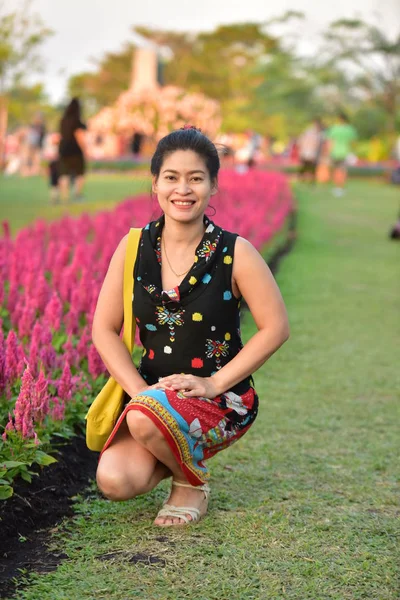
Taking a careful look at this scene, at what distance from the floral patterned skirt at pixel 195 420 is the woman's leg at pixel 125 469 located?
49mm

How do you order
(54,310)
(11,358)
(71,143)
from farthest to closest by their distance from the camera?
(71,143)
(54,310)
(11,358)

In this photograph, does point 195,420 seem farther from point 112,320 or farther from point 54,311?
point 54,311

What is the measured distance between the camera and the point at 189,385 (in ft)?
10.1

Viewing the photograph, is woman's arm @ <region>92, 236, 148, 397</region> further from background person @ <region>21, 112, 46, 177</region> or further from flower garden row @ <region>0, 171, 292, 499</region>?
background person @ <region>21, 112, 46, 177</region>

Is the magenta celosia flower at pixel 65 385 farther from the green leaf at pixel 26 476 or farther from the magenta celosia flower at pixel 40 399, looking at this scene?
the green leaf at pixel 26 476

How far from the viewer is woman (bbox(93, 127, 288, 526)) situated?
3139 millimetres

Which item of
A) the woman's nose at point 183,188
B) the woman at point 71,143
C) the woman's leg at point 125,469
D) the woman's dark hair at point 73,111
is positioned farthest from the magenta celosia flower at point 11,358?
the woman's dark hair at point 73,111

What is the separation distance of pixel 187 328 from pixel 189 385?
217mm

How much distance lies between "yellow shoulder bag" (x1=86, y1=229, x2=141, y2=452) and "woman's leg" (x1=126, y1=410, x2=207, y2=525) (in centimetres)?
18

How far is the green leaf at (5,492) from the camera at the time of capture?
9.83 ft

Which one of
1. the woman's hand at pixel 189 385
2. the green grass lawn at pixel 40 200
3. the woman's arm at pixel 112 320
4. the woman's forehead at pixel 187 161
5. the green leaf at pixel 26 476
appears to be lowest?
the green grass lawn at pixel 40 200

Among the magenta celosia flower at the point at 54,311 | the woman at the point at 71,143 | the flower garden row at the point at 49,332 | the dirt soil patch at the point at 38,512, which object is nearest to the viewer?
the dirt soil patch at the point at 38,512

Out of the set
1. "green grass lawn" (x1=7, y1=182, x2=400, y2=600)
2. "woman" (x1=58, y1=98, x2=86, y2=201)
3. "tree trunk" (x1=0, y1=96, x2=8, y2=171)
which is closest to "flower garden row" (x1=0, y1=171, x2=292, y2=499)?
"green grass lawn" (x1=7, y1=182, x2=400, y2=600)

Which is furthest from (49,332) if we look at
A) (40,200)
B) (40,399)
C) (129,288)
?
(40,200)
